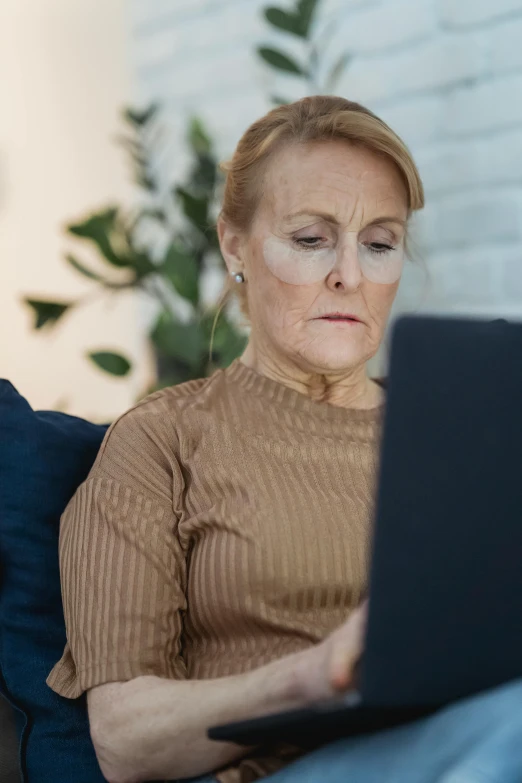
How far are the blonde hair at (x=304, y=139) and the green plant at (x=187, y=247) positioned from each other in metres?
0.59

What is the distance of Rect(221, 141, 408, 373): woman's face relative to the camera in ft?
4.17

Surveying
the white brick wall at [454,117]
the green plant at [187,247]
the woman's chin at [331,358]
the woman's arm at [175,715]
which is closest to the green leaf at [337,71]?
the green plant at [187,247]

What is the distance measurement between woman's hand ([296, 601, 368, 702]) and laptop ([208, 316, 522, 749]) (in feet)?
0.15

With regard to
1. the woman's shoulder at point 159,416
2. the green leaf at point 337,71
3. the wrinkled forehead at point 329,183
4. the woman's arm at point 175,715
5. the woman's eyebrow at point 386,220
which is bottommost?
the woman's arm at point 175,715

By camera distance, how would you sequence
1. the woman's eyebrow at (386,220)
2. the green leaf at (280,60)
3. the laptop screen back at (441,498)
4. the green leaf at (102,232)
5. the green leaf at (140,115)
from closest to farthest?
the laptop screen back at (441,498), the woman's eyebrow at (386,220), the green leaf at (280,60), the green leaf at (102,232), the green leaf at (140,115)

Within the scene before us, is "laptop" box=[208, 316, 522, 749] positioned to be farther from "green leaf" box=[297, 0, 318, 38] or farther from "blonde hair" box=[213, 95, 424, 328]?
"green leaf" box=[297, 0, 318, 38]

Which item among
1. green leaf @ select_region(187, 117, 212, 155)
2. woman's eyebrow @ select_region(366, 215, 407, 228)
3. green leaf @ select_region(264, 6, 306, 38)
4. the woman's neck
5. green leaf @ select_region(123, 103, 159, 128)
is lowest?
the woman's neck

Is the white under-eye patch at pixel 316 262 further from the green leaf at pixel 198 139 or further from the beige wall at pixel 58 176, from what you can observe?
the beige wall at pixel 58 176

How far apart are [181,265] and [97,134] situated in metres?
0.85

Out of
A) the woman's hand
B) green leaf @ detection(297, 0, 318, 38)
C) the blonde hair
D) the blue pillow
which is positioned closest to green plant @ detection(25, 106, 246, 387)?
green leaf @ detection(297, 0, 318, 38)

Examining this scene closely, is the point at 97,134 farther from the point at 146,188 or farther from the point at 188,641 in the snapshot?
the point at 188,641

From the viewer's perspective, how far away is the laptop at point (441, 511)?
68 cm

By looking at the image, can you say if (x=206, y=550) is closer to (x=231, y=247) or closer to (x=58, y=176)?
(x=231, y=247)

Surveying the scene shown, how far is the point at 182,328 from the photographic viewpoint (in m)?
2.10
